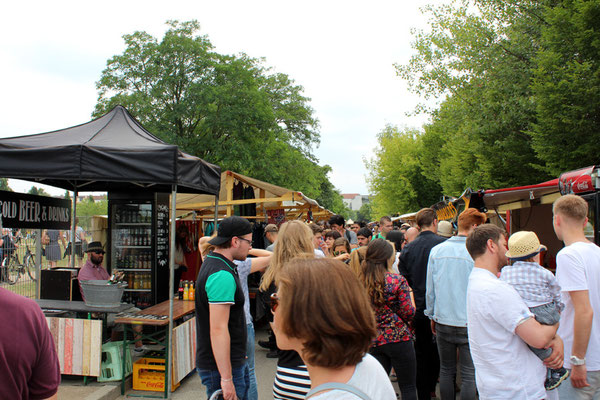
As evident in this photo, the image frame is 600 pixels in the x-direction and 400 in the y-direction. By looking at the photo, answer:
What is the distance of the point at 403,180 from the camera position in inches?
1528

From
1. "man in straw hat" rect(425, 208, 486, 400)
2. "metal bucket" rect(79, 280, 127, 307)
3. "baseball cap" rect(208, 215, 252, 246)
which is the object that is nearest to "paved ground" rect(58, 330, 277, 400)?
"metal bucket" rect(79, 280, 127, 307)

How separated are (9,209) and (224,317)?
13.4 ft

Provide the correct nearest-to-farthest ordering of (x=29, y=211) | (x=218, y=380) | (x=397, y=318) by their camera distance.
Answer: (x=218, y=380) < (x=397, y=318) < (x=29, y=211)

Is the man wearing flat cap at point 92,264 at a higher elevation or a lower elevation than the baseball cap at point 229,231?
lower

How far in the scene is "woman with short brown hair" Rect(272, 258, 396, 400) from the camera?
1.40 m

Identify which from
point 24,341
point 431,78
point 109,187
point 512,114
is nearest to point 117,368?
point 109,187

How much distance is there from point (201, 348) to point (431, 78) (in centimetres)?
2514

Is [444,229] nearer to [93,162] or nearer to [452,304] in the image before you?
[452,304]

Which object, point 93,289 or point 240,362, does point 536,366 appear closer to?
point 240,362

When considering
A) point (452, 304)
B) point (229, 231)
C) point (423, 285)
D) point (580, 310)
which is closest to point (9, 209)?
point (229, 231)

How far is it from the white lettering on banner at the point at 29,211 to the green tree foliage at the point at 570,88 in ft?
38.3

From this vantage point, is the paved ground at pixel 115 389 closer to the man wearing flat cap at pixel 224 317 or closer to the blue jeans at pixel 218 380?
the blue jeans at pixel 218 380

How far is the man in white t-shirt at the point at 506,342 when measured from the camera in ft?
8.66

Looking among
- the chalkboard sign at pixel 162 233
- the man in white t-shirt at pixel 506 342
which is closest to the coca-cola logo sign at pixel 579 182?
the man in white t-shirt at pixel 506 342
